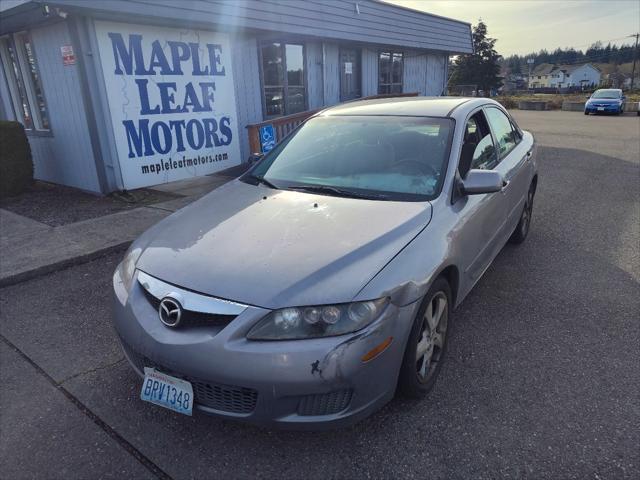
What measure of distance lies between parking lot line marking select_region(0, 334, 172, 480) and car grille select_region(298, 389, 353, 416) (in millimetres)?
734

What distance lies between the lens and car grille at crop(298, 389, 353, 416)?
78.5 inches

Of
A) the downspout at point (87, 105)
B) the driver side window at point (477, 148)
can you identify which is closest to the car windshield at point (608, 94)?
the driver side window at point (477, 148)

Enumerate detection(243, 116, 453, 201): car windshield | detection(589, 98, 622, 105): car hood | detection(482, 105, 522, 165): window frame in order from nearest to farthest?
1. detection(243, 116, 453, 201): car windshield
2. detection(482, 105, 522, 165): window frame
3. detection(589, 98, 622, 105): car hood

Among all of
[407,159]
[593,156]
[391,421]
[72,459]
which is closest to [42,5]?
[407,159]

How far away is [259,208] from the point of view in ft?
9.37

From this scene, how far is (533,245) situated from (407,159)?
2.67 meters

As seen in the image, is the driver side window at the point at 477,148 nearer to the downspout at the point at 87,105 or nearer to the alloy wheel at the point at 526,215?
the alloy wheel at the point at 526,215

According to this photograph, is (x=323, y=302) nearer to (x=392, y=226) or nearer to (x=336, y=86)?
(x=392, y=226)

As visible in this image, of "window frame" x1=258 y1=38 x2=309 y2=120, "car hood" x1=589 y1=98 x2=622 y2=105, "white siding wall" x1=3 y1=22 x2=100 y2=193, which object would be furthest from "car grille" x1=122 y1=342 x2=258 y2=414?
"car hood" x1=589 y1=98 x2=622 y2=105

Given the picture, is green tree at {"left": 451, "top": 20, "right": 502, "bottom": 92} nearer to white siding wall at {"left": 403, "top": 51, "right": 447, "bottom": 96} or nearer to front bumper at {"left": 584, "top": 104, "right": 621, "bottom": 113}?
front bumper at {"left": 584, "top": 104, "right": 621, "bottom": 113}

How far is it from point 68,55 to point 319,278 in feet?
21.2

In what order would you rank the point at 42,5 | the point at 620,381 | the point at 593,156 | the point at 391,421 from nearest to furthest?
the point at 391,421, the point at 620,381, the point at 42,5, the point at 593,156

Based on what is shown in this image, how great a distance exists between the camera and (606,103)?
2547cm

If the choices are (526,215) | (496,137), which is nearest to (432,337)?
(496,137)
